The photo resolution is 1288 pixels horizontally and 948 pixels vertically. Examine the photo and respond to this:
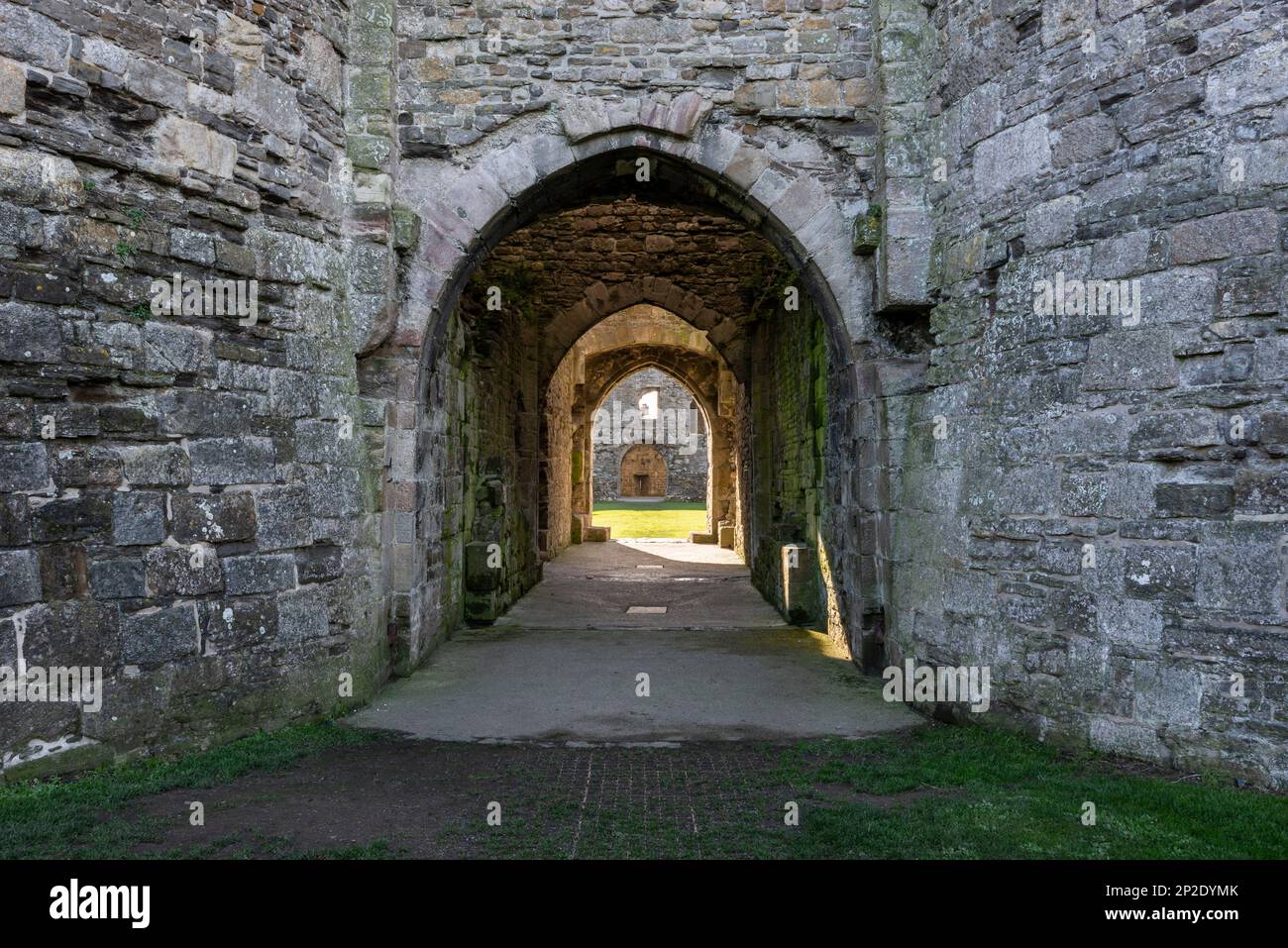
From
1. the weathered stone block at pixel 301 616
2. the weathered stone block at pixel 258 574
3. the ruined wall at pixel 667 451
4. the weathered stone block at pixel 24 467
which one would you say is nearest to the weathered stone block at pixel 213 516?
the weathered stone block at pixel 258 574

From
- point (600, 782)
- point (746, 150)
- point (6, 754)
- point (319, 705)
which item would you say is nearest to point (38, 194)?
point (6, 754)

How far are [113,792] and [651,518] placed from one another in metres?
22.0

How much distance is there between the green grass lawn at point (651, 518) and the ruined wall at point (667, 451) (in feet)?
2.91

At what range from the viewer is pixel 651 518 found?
25484mm

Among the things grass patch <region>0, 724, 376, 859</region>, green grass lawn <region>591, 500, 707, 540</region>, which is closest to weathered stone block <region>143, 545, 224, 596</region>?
grass patch <region>0, 724, 376, 859</region>

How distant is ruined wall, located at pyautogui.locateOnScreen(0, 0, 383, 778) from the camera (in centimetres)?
376

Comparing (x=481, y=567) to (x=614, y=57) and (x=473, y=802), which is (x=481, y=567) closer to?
(x=614, y=57)

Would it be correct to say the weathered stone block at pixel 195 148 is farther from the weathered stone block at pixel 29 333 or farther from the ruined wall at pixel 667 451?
the ruined wall at pixel 667 451

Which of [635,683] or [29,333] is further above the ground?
[29,333]

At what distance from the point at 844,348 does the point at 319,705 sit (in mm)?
3894

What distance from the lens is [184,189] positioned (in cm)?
434

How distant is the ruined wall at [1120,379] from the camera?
3.70 metres

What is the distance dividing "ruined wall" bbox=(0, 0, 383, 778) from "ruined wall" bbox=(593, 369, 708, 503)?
27.5 meters

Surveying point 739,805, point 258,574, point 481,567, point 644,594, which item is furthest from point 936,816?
point 644,594
